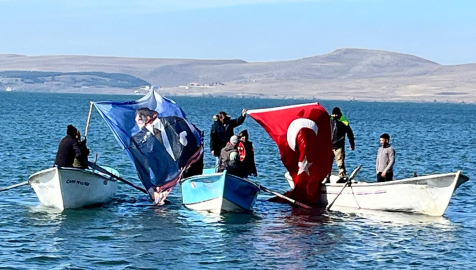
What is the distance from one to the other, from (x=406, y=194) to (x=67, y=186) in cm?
818

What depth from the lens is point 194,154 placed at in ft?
81.6

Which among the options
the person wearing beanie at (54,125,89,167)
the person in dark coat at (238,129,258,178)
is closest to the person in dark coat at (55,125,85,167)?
the person wearing beanie at (54,125,89,167)

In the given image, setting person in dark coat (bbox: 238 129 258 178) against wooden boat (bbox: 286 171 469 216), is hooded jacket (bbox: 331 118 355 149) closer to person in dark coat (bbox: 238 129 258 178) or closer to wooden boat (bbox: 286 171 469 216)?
wooden boat (bbox: 286 171 469 216)

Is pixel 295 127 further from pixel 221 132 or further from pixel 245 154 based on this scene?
pixel 245 154

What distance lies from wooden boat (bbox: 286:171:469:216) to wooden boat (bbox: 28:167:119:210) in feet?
20.1

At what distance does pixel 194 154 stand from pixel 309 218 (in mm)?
3865

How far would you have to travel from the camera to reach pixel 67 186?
72.8 feet

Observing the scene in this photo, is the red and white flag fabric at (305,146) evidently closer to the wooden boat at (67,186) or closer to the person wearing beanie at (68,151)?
the wooden boat at (67,186)

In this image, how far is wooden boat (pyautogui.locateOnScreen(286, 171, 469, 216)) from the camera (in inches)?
881

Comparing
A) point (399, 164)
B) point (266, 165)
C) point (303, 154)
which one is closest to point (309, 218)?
point (303, 154)

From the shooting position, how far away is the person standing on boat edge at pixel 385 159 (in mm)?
23469

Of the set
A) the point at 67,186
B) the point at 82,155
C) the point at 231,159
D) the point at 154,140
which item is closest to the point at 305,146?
the point at 231,159

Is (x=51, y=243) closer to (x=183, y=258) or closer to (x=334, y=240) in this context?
(x=183, y=258)

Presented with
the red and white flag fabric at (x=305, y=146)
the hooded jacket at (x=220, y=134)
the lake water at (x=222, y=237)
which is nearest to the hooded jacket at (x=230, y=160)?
the lake water at (x=222, y=237)
